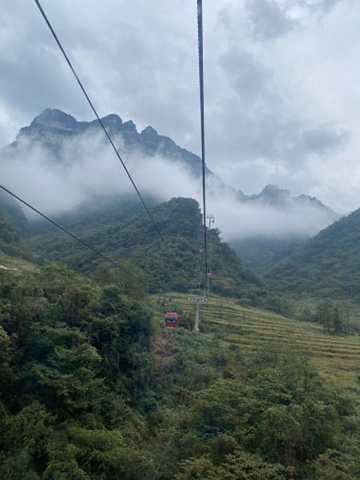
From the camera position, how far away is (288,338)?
36156 mm

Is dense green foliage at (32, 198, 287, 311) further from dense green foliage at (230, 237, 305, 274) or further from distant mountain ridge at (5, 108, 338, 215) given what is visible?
distant mountain ridge at (5, 108, 338, 215)

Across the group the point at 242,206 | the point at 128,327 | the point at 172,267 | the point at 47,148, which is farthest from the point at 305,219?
the point at 128,327

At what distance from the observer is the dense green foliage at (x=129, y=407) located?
9984 millimetres

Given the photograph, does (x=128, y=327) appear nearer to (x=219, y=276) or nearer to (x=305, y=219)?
(x=219, y=276)

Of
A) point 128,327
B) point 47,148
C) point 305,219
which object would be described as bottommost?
point 128,327

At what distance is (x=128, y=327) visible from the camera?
19719mm

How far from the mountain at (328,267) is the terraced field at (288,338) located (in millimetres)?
31566

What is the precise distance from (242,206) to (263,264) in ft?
252

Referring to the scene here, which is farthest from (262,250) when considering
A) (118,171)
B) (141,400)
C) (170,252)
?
(141,400)

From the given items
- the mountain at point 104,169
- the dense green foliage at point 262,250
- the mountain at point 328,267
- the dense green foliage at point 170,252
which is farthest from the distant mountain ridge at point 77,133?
the mountain at point 328,267

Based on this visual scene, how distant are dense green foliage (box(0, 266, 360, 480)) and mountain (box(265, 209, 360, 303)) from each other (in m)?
58.1

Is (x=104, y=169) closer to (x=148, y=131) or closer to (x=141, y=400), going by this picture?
(x=148, y=131)

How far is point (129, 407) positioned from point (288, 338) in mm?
23510

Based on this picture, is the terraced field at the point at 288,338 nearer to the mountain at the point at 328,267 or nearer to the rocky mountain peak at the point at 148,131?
the mountain at the point at 328,267
